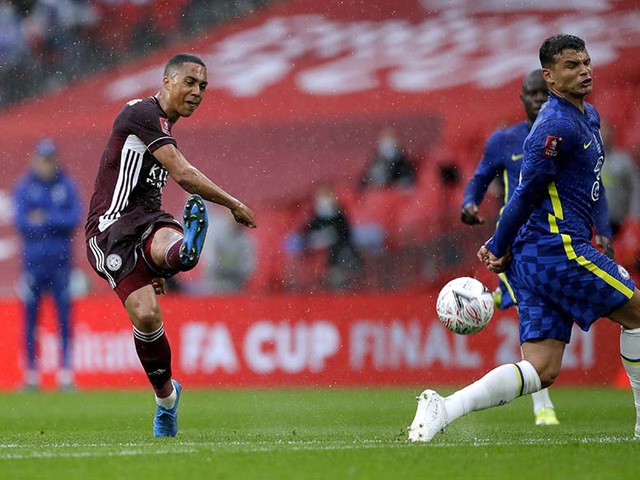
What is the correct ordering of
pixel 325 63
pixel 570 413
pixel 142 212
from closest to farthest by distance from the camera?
pixel 142 212, pixel 570 413, pixel 325 63

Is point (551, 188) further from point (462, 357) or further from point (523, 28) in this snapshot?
point (523, 28)

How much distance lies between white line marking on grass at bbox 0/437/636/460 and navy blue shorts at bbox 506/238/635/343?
0.59 meters

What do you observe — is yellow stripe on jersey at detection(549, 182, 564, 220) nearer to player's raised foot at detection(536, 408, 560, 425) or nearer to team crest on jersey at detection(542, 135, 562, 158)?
team crest on jersey at detection(542, 135, 562, 158)

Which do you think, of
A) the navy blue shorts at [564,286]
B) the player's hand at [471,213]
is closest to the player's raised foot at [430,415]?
the navy blue shorts at [564,286]

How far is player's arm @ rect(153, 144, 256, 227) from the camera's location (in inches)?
265

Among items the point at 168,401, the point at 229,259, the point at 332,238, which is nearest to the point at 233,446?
the point at 168,401

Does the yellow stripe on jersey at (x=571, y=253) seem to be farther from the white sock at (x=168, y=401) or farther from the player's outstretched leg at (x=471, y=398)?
the white sock at (x=168, y=401)

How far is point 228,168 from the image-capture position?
18.7m

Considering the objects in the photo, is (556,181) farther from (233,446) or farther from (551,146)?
(233,446)

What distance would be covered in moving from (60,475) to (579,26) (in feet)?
49.8

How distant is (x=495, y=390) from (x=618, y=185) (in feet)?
28.5

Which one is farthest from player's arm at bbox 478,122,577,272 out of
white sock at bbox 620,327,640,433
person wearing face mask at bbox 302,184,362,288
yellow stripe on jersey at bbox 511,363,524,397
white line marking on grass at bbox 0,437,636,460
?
person wearing face mask at bbox 302,184,362,288

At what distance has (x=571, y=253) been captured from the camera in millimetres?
6250

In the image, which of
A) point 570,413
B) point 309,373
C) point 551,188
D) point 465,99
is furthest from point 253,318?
point 551,188
